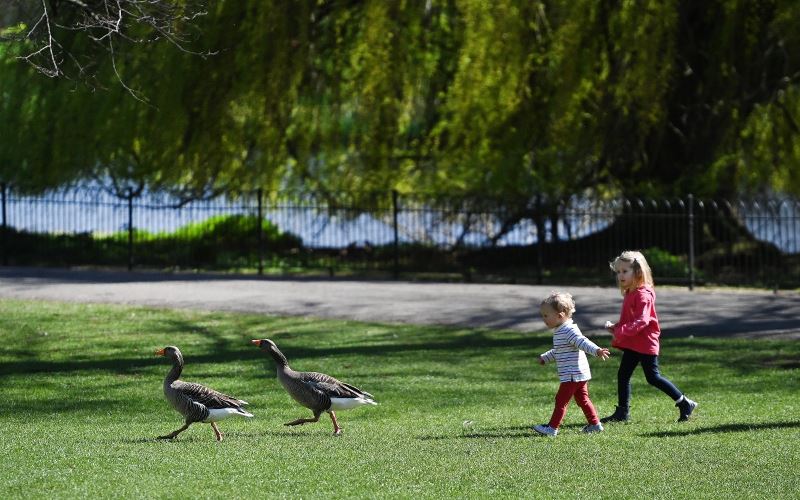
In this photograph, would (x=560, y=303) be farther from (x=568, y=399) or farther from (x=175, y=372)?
(x=175, y=372)

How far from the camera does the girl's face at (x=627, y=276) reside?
31.9 ft

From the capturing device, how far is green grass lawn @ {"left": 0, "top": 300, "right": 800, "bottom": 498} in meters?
7.38

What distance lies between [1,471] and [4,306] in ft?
36.2

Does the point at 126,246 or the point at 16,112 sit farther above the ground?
the point at 16,112

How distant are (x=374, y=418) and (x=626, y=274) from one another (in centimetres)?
253

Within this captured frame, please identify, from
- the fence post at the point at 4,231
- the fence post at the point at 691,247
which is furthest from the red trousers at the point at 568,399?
the fence post at the point at 4,231

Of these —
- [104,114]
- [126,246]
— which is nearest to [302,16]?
[104,114]

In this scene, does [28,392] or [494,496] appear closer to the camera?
[494,496]

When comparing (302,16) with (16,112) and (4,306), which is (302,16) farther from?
(4,306)

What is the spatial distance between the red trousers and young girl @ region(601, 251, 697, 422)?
634 millimetres

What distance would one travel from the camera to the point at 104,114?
950 inches

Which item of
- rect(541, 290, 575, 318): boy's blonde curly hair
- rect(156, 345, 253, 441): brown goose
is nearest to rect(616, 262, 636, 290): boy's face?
rect(541, 290, 575, 318): boy's blonde curly hair

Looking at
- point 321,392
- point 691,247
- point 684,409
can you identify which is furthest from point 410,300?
point 321,392

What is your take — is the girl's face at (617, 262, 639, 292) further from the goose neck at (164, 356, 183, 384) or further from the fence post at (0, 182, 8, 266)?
the fence post at (0, 182, 8, 266)
